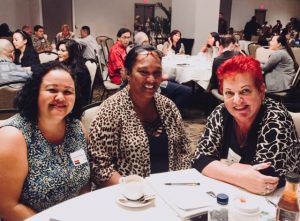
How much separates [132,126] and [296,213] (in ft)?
3.60

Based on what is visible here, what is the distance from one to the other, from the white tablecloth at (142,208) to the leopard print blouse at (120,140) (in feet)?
1.39

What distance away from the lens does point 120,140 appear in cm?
203

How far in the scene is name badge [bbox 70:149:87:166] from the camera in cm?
177

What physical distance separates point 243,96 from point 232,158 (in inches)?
13.1

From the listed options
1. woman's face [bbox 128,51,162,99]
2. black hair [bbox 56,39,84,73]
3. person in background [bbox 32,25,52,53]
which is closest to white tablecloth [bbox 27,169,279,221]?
woman's face [bbox 128,51,162,99]

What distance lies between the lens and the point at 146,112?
2186 mm

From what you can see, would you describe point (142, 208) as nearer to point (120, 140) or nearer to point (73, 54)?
point (120, 140)

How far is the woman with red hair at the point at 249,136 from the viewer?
162 cm

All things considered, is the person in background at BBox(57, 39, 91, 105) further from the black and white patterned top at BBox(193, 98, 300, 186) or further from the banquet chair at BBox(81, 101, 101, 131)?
the black and white patterned top at BBox(193, 98, 300, 186)

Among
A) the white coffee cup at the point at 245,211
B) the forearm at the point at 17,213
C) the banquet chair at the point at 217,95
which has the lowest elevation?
the banquet chair at the point at 217,95

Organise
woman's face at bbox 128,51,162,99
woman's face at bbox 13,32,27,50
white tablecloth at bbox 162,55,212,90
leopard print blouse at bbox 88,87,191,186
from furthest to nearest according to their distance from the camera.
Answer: woman's face at bbox 13,32,27,50
white tablecloth at bbox 162,55,212,90
woman's face at bbox 128,51,162,99
leopard print blouse at bbox 88,87,191,186

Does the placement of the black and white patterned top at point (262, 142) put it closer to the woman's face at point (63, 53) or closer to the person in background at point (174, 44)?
the woman's face at point (63, 53)

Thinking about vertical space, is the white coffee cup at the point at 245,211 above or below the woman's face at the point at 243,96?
below

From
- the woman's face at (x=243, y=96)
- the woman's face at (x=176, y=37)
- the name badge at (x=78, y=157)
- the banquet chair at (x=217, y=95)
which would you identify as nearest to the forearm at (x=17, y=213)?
the name badge at (x=78, y=157)
